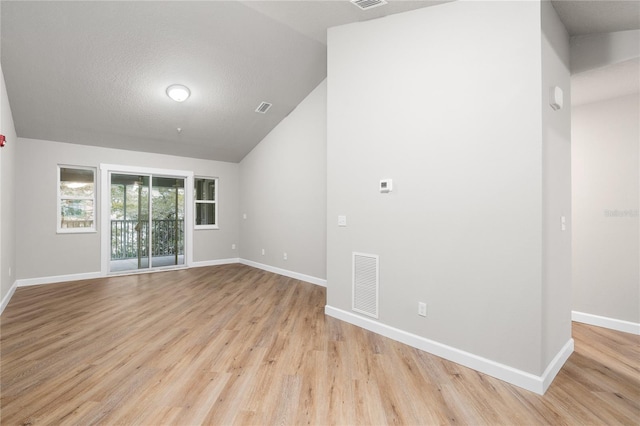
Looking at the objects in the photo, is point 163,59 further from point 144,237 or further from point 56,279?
point 56,279

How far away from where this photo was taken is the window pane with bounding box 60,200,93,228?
16.5 feet

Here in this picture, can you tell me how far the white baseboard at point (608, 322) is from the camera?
2.84m

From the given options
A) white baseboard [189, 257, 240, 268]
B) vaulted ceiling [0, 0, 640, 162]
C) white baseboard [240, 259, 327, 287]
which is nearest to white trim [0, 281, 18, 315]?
vaulted ceiling [0, 0, 640, 162]

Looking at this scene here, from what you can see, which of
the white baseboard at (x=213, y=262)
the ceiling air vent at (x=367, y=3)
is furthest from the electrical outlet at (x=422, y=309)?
the white baseboard at (x=213, y=262)

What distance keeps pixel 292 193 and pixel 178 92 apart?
238cm

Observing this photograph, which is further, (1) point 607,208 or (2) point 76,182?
(2) point 76,182

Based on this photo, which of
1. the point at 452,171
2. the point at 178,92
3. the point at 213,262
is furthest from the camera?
the point at 213,262

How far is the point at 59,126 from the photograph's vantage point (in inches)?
177

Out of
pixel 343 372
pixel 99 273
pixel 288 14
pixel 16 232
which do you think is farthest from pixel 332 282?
pixel 16 232

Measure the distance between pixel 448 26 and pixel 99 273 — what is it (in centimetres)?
649

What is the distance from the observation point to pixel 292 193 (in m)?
5.27

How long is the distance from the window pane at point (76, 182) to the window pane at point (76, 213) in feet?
0.47

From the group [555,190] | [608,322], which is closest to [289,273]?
[555,190]

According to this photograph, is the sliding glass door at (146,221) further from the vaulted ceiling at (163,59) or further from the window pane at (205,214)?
the vaulted ceiling at (163,59)
